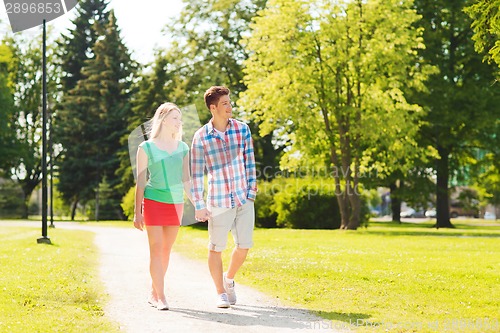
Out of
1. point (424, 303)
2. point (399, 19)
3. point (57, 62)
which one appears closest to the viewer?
point (424, 303)

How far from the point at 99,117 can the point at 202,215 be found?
48.1 meters

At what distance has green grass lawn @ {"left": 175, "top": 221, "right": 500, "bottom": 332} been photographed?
7.70m

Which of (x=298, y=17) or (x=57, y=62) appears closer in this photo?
(x=298, y=17)

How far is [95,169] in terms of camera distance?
2137 inches

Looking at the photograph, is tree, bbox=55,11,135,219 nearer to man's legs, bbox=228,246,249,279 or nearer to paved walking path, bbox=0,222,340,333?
paved walking path, bbox=0,222,340,333

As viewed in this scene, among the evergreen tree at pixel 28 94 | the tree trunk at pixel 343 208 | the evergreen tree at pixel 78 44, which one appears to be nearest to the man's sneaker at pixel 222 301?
the tree trunk at pixel 343 208

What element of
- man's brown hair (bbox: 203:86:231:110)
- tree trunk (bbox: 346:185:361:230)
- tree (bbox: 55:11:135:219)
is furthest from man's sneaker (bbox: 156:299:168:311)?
tree (bbox: 55:11:135:219)

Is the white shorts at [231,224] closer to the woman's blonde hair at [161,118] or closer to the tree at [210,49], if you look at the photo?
the woman's blonde hair at [161,118]

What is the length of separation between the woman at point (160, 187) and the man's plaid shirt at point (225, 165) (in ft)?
0.68

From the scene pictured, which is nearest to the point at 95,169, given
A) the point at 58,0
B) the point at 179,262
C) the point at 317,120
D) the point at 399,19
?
the point at 317,120

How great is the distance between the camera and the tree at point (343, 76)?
100 ft

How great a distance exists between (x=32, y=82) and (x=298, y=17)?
38.7 meters

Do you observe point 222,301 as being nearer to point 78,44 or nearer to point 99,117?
point 99,117

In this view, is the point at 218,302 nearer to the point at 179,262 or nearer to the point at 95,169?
the point at 179,262
